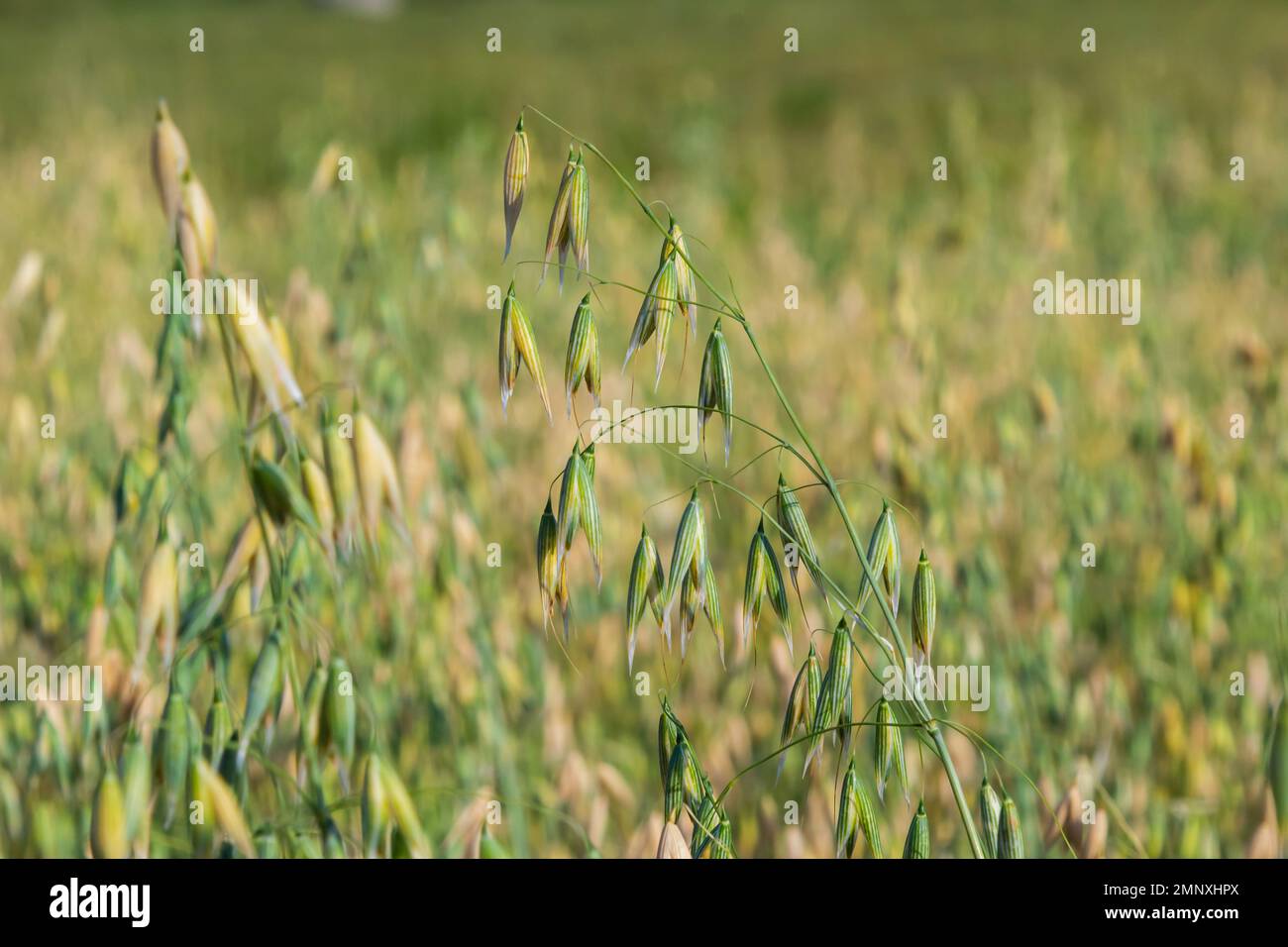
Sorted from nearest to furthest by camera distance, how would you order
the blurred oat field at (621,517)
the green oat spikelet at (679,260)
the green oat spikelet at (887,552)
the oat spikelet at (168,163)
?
the green oat spikelet at (679,260)
the green oat spikelet at (887,552)
the oat spikelet at (168,163)
the blurred oat field at (621,517)

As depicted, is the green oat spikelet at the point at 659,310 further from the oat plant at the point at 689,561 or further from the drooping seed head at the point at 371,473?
the drooping seed head at the point at 371,473

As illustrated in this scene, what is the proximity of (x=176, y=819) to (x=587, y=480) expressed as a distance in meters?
1.02

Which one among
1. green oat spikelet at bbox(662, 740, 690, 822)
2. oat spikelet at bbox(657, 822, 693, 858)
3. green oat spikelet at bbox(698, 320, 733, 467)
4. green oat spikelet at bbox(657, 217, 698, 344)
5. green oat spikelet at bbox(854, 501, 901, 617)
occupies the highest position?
green oat spikelet at bbox(657, 217, 698, 344)

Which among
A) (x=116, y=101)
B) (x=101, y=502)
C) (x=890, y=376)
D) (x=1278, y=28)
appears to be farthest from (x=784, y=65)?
(x=101, y=502)

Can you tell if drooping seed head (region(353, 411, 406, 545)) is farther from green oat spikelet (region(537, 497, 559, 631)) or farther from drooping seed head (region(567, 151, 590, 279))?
drooping seed head (region(567, 151, 590, 279))

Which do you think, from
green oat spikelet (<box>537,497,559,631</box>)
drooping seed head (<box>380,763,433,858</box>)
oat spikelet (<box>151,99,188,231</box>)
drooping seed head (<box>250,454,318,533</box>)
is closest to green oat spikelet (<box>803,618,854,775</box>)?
green oat spikelet (<box>537,497,559,631</box>)

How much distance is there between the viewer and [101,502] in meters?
2.00

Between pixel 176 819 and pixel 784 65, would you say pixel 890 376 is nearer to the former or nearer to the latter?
pixel 176 819

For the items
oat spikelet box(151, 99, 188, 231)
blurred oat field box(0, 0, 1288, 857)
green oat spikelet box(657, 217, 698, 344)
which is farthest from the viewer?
blurred oat field box(0, 0, 1288, 857)

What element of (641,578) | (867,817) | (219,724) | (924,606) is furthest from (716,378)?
(219,724)

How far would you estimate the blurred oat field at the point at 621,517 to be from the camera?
4.29 feet

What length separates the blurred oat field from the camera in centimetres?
131

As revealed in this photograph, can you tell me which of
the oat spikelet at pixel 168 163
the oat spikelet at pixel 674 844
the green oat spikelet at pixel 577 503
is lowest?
the oat spikelet at pixel 674 844

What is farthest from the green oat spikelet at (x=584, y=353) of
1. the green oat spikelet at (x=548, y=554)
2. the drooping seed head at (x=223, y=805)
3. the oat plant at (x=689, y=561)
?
the drooping seed head at (x=223, y=805)
